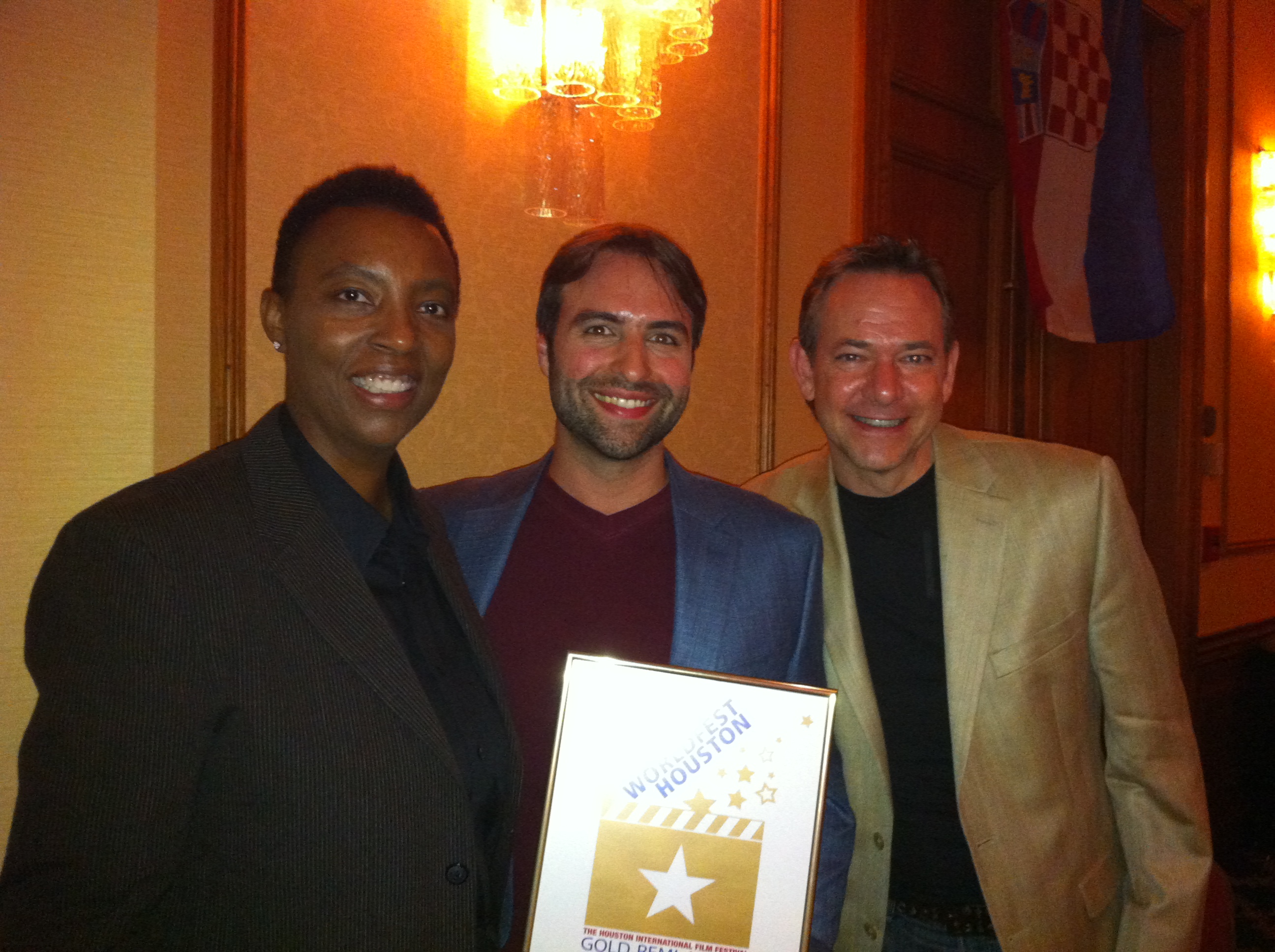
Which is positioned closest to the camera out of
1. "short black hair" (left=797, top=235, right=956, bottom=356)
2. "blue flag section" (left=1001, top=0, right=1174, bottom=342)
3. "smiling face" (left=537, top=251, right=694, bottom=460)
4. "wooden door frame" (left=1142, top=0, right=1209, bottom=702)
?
"smiling face" (left=537, top=251, right=694, bottom=460)

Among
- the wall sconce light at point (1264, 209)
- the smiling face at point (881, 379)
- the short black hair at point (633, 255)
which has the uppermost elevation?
the wall sconce light at point (1264, 209)

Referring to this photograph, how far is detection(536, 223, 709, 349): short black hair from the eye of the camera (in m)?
1.66

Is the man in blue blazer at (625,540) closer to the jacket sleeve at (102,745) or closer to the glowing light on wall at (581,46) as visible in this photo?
the glowing light on wall at (581,46)

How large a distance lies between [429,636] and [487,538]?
334mm

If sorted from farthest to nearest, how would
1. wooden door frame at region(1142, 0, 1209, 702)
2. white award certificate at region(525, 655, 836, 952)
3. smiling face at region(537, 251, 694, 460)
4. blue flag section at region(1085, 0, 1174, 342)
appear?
wooden door frame at region(1142, 0, 1209, 702) → blue flag section at region(1085, 0, 1174, 342) → smiling face at region(537, 251, 694, 460) → white award certificate at region(525, 655, 836, 952)

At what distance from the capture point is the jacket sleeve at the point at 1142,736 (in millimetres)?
1654

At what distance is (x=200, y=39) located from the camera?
5.08 ft

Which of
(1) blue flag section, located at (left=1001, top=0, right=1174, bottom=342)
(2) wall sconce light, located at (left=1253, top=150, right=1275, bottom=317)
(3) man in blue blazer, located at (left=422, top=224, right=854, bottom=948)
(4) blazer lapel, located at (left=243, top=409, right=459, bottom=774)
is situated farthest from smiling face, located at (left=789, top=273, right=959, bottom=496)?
(2) wall sconce light, located at (left=1253, top=150, right=1275, bottom=317)

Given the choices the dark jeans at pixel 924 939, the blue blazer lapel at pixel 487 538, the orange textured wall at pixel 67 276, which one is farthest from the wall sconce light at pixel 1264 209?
the orange textured wall at pixel 67 276

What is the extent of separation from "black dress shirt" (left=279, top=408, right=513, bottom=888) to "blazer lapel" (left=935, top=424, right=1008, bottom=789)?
0.86 meters

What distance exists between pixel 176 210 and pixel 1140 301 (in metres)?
3.87

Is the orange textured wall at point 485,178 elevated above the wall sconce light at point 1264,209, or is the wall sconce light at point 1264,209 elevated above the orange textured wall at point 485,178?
the wall sconce light at point 1264,209

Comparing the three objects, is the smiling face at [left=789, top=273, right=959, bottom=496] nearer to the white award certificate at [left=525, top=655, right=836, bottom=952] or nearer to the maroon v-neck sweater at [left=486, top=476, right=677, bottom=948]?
the maroon v-neck sweater at [left=486, top=476, right=677, bottom=948]

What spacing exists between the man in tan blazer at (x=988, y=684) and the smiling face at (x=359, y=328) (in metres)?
0.91
